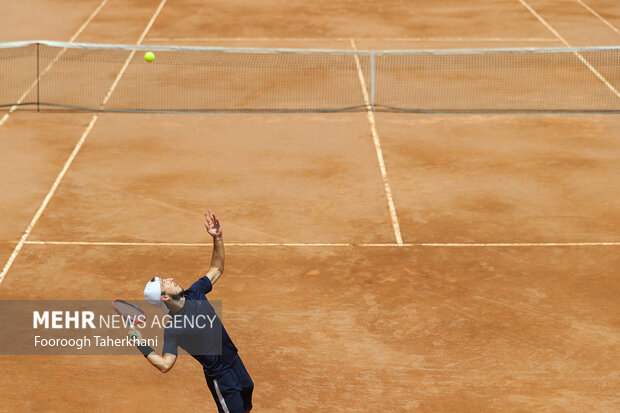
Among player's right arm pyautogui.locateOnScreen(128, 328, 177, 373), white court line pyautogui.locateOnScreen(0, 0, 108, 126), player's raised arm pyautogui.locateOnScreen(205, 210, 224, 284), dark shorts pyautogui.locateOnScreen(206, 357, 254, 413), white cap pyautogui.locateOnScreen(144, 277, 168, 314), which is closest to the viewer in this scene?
player's right arm pyautogui.locateOnScreen(128, 328, 177, 373)

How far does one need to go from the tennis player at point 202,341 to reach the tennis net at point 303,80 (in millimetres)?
12662

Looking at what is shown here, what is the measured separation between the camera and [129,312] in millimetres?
8188

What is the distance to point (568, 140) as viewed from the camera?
19.0 metres

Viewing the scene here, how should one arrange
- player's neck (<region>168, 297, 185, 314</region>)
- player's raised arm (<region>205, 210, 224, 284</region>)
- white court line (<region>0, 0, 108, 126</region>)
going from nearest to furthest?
player's neck (<region>168, 297, 185, 314</region>), player's raised arm (<region>205, 210, 224, 284</region>), white court line (<region>0, 0, 108, 126</region>)

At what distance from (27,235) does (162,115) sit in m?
6.60

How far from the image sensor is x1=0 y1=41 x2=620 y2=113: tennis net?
21.1 meters

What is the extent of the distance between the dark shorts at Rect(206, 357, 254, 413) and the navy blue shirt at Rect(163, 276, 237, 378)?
65mm

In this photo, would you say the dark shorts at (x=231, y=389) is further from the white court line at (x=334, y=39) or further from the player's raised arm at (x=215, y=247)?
the white court line at (x=334, y=39)

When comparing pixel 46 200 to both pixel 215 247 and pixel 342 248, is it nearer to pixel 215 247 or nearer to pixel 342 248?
pixel 342 248

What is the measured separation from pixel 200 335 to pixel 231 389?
60 centimetres

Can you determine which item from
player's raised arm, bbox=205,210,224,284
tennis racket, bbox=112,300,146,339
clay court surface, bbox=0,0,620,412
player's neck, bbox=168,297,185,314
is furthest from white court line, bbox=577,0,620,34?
tennis racket, bbox=112,300,146,339

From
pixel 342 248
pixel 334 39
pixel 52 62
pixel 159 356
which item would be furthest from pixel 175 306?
pixel 334 39

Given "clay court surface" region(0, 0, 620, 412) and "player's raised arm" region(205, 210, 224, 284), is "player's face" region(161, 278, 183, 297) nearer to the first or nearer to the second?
"player's raised arm" region(205, 210, 224, 284)

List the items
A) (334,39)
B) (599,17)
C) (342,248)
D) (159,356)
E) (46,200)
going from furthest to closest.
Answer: (599,17) < (334,39) < (46,200) < (342,248) < (159,356)
